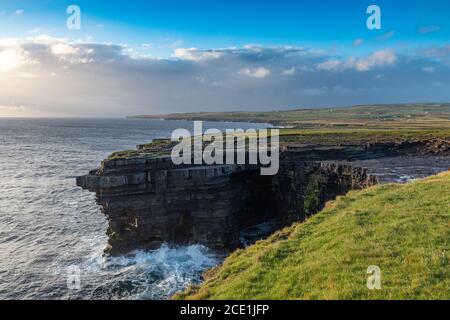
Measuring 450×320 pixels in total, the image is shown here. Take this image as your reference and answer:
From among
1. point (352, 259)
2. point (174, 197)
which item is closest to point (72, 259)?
point (174, 197)

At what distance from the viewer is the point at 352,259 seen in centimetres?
1515

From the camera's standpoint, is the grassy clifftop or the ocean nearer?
A: the grassy clifftop

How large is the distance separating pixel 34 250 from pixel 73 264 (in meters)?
5.78

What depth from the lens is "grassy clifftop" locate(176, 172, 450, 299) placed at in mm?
12594

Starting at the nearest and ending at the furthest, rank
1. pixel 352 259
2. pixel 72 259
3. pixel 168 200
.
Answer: pixel 352 259
pixel 72 259
pixel 168 200

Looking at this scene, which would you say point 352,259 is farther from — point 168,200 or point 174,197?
point 168,200

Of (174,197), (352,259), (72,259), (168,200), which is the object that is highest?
(352,259)

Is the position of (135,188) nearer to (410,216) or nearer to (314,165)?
(314,165)

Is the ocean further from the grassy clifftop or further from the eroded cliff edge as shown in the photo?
the grassy clifftop

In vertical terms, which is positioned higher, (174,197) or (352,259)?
(352,259)

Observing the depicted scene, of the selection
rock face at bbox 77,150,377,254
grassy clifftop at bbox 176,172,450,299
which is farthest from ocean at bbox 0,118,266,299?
grassy clifftop at bbox 176,172,450,299

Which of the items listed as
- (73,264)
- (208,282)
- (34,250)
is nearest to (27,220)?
(34,250)

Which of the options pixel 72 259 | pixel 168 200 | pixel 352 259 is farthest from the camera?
pixel 168 200

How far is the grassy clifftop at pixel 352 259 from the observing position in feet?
41.3
